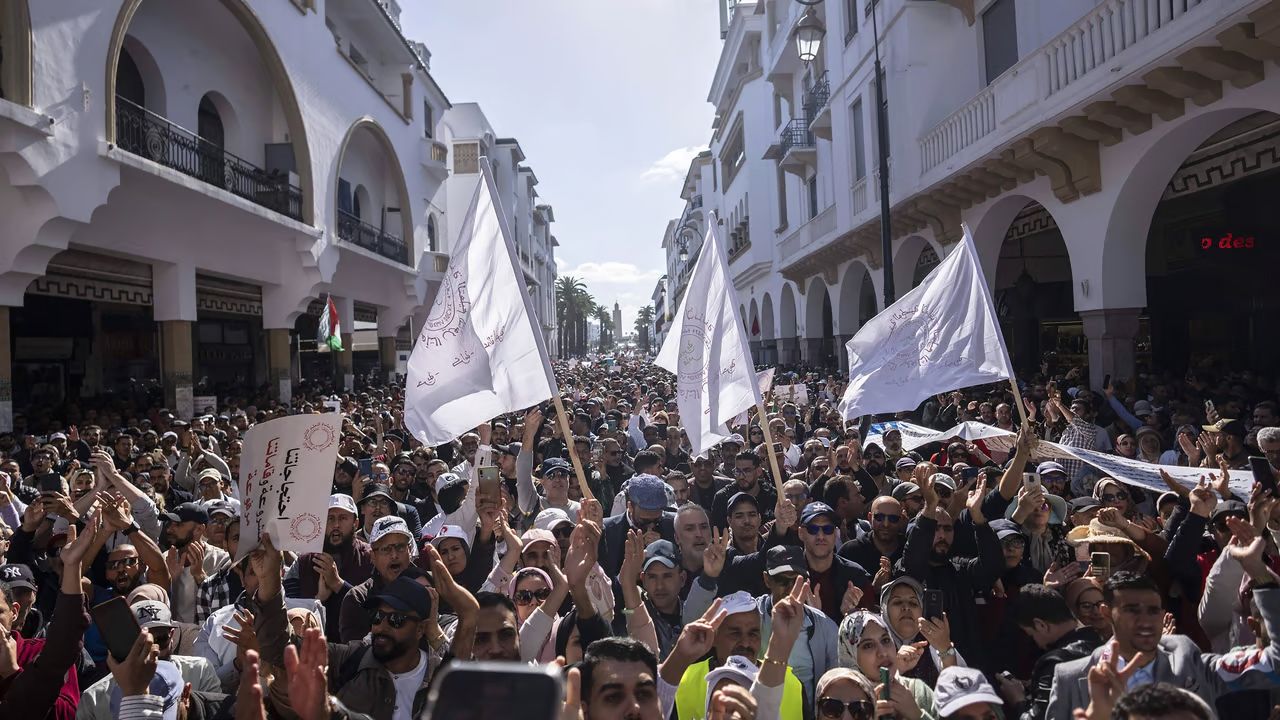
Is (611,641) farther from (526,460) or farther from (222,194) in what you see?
(222,194)

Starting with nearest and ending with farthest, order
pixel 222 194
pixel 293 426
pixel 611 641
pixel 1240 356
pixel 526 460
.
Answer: pixel 611 641 → pixel 293 426 → pixel 526 460 → pixel 222 194 → pixel 1240 356

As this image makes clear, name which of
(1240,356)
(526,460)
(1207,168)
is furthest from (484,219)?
(1240,356)

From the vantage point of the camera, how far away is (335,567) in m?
4.62

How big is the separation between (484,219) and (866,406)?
11.1 feet

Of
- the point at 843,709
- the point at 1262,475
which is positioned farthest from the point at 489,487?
the point at 1262,475

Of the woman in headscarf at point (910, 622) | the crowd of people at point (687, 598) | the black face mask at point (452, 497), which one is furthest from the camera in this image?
the black face mask at point (452, 497)

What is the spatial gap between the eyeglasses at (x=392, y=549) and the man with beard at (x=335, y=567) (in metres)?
0.25

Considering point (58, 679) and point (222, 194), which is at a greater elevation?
point (222, 194)

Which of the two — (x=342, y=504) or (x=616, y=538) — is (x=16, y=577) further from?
(x=616, y=538)

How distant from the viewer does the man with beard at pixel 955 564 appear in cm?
454

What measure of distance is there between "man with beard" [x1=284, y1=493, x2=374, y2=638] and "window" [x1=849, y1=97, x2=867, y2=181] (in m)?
14.9

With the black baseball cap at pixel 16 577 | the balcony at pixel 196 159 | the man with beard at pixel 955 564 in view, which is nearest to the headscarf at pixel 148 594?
the black baseball cap at pixel 16 577

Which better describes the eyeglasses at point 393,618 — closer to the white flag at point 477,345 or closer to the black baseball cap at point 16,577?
the black baseball cap at point 16,577

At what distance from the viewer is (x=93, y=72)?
10.9m
